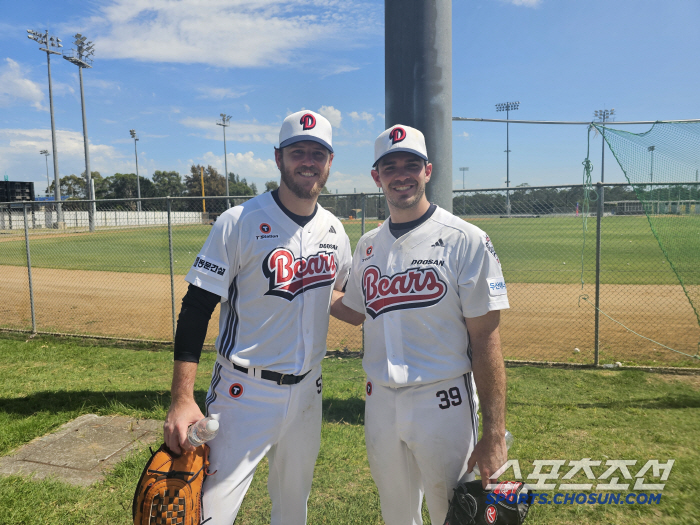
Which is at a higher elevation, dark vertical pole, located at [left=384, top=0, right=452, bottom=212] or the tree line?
the tree line

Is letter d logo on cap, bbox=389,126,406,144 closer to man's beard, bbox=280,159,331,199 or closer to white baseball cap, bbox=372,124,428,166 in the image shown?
white baseball cap, bbox=372,124,428,166

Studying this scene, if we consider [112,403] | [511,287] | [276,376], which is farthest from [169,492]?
[511,287]

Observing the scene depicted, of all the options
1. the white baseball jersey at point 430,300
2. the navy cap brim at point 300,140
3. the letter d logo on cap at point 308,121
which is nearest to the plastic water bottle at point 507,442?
the white baseball jersey at point 430,300

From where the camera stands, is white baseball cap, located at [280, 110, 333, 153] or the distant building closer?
white baseball cap, located at [280, 110, 333, 153]

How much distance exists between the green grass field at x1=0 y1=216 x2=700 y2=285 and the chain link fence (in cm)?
13

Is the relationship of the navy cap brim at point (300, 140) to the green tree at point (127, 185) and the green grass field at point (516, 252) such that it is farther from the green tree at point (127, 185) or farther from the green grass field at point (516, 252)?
the green tree at point (127, 185)

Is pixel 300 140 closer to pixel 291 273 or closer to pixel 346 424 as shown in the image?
pixel 291 273

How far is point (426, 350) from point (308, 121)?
142 centimetres

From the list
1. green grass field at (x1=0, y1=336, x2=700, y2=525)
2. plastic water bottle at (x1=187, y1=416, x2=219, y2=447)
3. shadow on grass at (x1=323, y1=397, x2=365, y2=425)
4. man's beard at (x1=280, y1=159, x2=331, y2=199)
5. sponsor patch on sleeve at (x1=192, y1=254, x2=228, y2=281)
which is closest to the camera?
plastic water bottle at (x1=187, y1=416, x2=219, y2=447)

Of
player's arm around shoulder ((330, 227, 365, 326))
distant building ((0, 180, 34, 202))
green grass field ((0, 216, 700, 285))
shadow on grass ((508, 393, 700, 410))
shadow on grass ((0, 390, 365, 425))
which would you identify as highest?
distant building ((0, 180, 34, 202))

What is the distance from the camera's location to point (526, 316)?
8992 millimetres

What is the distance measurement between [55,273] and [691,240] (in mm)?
17484

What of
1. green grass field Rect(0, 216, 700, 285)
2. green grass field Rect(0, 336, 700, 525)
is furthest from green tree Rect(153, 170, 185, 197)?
green grass field Rect(0, 336, 700, 525)

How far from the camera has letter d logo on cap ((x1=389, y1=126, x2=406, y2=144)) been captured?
236 centimetres
